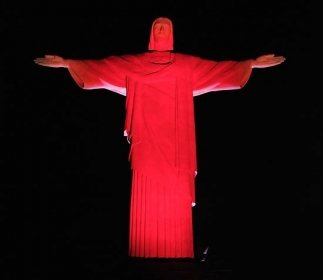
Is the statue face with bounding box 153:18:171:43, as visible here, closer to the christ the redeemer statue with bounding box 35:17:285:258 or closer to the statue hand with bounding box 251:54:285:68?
the christ the redeemer statue with bounding box 35:17:285:258

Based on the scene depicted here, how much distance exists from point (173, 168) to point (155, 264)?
3.58 ft

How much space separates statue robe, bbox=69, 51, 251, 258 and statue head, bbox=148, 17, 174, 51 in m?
0.15

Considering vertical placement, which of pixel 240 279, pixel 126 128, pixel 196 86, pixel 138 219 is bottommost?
pixel 240 279

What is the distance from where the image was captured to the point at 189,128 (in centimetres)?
575

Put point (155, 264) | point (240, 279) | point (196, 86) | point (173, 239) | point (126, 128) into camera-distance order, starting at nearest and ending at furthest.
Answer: point (155, 264) < point (173, 239) < point (126, 128) < point (196, 86) < point (240, 279)

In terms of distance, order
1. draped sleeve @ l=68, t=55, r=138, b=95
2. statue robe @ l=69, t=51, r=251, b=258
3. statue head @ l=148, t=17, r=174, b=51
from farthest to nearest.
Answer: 1. statue head @ l=148, t=17, r=174, b=51
2. draped sleeve @ l=68, t=55, r=138, b=95
3. statue robe @ l=69, t=51, r=251, b=258

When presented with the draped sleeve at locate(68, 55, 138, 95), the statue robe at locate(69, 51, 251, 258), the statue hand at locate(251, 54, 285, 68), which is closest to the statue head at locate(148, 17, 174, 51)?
the statue robe at locate(69, 51, 251, 258)

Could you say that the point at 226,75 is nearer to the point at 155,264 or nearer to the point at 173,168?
the point at 173,168

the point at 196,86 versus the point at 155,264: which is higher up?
the point at 196,86

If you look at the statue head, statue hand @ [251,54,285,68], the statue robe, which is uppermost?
the statue head

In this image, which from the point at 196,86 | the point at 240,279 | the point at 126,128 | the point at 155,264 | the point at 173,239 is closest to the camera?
the point at 155,264

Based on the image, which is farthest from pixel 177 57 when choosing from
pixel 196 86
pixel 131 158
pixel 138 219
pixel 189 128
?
pixel 138 219

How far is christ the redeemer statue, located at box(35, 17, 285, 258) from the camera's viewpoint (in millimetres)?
5324

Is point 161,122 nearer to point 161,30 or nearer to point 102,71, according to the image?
point 102,71
